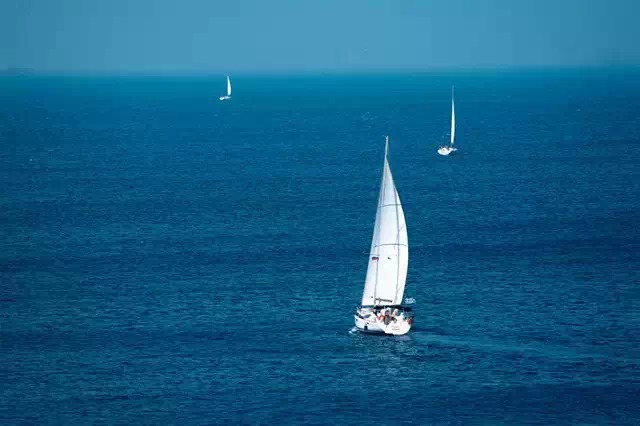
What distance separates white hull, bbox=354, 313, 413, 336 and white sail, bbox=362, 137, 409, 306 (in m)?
2.71

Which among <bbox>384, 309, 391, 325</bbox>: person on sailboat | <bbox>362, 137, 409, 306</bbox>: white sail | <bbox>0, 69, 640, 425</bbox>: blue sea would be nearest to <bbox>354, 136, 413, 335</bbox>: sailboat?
<bbox>362, 137, 409, 306</bbox>: white sail

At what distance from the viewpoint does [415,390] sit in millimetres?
80438

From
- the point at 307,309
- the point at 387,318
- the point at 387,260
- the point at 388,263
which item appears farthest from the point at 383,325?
the point at 307,309

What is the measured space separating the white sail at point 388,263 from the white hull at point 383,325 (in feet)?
8.88

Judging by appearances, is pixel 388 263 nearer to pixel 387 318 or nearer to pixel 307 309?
pixel 387 318

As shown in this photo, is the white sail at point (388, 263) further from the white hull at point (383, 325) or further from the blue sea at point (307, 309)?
the blue sea at point (307, 309)

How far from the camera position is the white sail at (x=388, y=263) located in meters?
94.0

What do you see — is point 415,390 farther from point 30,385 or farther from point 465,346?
point 30,385

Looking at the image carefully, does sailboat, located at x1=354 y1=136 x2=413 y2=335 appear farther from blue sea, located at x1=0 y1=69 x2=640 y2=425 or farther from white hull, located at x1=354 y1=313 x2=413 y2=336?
blue sea, located at x1=0 y1=69 x2=640 y2=425

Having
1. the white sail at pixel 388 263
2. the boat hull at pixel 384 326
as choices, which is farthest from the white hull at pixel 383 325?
the white sail at pixel 388 263

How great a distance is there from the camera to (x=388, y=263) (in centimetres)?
9450

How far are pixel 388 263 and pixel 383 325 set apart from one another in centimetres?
570

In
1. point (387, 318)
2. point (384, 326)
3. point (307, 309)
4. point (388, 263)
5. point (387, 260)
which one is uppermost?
point (387, 260)

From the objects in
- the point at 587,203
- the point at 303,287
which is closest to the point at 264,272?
the point at 303,287
